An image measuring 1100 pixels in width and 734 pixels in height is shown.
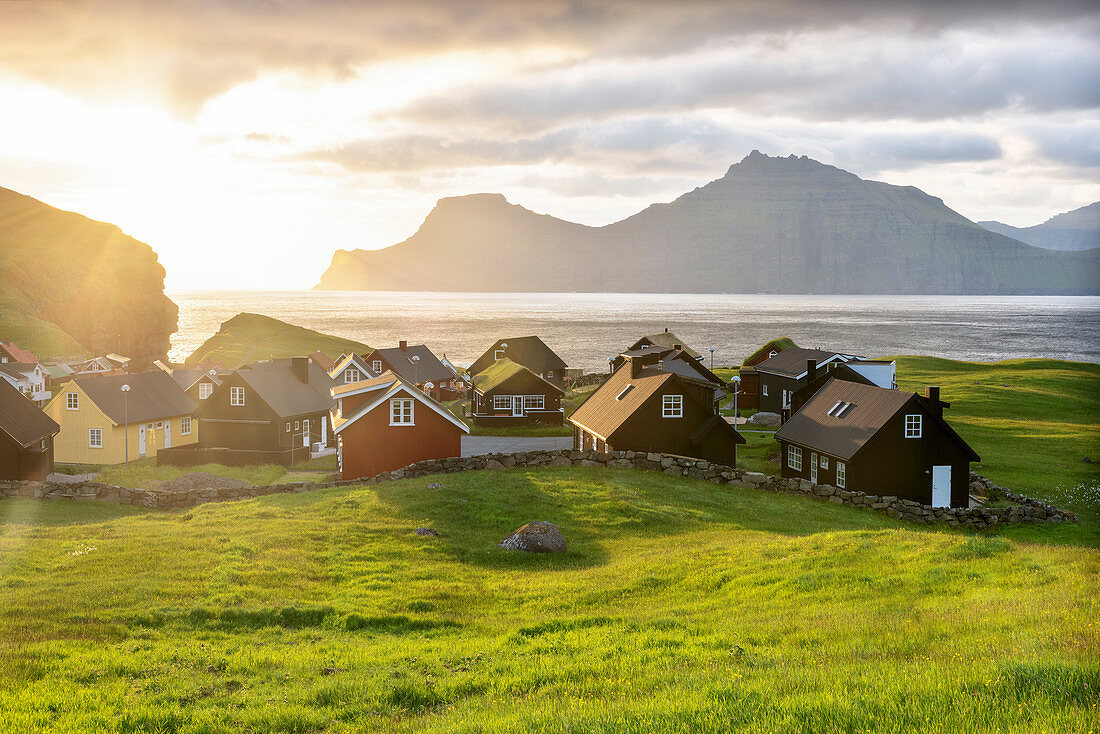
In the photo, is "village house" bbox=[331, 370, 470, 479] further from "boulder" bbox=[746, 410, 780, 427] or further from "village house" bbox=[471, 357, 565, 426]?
"boulder" bbox=[746, 410, 780, 427]

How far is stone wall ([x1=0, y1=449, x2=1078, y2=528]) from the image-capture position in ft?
107

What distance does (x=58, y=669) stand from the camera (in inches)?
433

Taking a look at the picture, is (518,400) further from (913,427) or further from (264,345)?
(264,345)

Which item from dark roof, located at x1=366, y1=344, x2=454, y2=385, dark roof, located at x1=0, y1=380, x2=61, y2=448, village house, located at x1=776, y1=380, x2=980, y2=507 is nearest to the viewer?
village house, located at x1=776, y1=380, x2=980, y2=507

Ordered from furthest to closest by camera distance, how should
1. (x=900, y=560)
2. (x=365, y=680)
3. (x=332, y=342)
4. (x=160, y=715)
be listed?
(x=332, y=342) → (x=900, y=560) → (x=365, y=680) → (x=160, y=715)

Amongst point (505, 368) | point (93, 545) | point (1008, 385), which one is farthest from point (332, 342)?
point (93, 545)

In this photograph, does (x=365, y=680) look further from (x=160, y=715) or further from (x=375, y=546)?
(x=375, y=546)

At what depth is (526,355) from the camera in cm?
9056

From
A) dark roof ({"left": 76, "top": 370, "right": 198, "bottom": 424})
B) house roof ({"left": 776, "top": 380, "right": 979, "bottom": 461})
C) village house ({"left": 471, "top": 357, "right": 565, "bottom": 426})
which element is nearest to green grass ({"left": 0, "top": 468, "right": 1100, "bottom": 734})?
house roof ({"left": 776, "top": 380, "right": 979, "bottom": 461})

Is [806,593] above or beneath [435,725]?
beneath

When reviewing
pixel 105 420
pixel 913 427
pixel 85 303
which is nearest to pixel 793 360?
pixel 913 427

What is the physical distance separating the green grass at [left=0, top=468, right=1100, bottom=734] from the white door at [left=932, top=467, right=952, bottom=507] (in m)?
17.2

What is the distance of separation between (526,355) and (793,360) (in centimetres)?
3479

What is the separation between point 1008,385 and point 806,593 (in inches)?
3495
